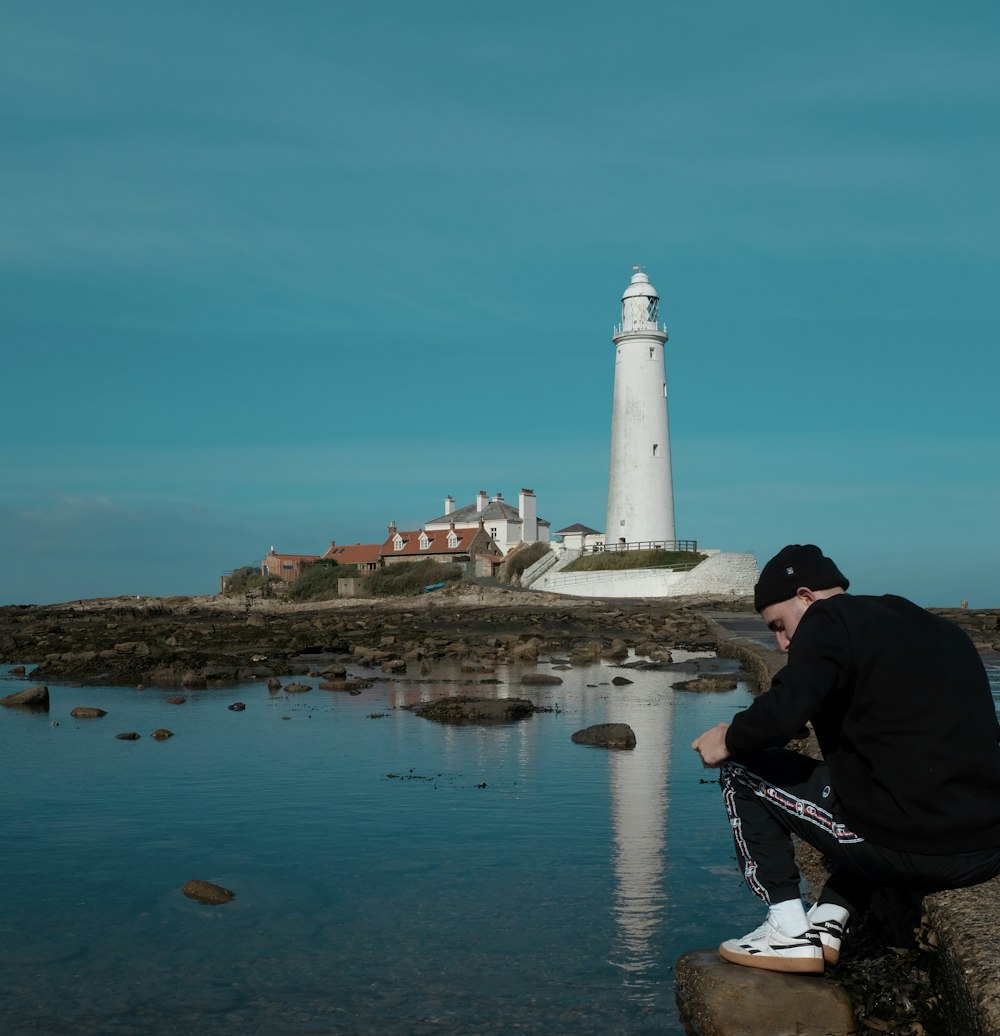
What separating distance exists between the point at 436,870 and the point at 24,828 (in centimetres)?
323

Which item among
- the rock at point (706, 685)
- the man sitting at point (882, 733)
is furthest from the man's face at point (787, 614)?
the rock at point (706, 685)

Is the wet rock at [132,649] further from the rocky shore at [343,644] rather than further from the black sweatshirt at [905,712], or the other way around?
the black sweatshirt at [905,712]

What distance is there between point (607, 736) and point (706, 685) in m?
5.36

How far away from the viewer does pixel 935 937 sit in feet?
13.7

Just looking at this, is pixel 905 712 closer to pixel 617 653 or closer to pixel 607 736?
pixel 607 736

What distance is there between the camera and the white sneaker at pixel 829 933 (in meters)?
4.43

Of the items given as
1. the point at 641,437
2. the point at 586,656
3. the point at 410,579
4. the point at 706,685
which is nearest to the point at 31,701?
the point at 706,685

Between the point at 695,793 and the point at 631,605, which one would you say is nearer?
the point at 695,793

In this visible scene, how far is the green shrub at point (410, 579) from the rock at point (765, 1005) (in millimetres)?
65842

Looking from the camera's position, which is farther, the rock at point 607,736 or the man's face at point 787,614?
the rock at point 607,736

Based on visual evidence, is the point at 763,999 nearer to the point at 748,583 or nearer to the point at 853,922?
the point at 853,922

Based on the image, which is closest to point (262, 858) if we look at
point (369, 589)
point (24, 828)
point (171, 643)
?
point (24, 828)

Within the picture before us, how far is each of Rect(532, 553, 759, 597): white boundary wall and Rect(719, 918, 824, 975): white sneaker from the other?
163 feet

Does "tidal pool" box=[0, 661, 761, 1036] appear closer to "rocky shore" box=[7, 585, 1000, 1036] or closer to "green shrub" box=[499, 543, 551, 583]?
"rocky shore" box=[7, 585, 1000, 1036]
